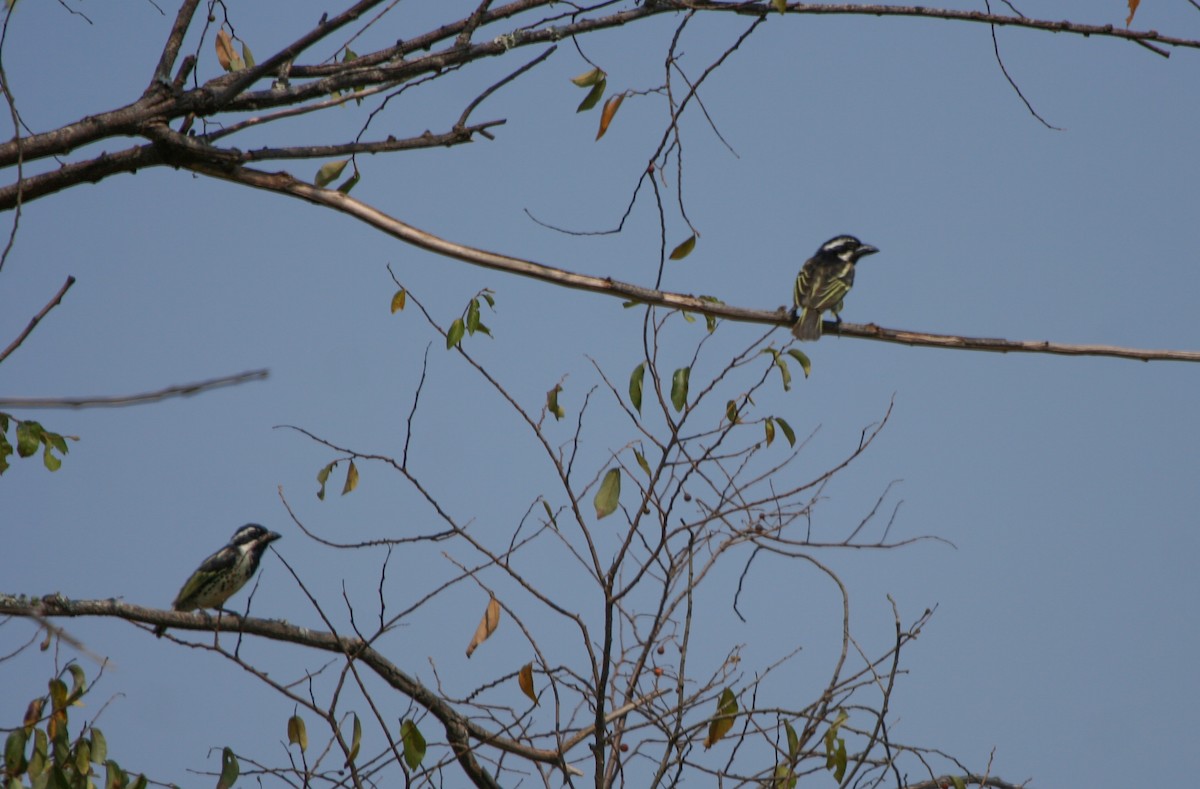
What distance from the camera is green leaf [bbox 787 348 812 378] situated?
531 cm

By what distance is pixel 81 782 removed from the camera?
446 cm

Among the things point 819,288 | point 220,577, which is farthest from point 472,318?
point 220,577

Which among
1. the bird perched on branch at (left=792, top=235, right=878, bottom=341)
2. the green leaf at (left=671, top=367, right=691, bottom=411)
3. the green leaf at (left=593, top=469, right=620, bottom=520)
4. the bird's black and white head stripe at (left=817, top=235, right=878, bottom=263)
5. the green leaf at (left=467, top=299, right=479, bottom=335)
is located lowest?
the green leaf at (left=593, top=469, right=620, bottom=520)

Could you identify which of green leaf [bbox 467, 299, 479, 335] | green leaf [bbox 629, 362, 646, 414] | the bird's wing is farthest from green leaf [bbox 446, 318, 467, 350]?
the bird's wing

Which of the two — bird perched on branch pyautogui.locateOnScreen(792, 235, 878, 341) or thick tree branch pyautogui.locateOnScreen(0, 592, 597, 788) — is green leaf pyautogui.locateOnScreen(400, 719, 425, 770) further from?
bird perched on branch pyautogui.locateOnScreen(792, 235, 878, 341)

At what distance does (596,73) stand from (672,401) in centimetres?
136

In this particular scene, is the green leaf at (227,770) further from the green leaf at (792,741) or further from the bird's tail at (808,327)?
the bird's tail at (808,327)

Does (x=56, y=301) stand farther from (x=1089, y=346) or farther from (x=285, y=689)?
(x=1089, y=346)

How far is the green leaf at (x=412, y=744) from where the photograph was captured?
4348 millimetres

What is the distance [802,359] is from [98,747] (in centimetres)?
336

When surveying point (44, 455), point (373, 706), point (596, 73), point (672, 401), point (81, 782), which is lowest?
point (81, 782)

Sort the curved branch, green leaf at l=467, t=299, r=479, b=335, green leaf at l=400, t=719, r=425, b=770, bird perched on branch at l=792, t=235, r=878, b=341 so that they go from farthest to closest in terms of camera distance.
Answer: bird perched on branch at l=792, t=235, r=878, b=341 < green leaf at l=467, t=299, r=479, b=335 < green leaf at l=400, t=719, r=425, b=770 < the curved branch

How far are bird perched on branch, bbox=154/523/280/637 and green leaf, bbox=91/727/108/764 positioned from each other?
3596mm

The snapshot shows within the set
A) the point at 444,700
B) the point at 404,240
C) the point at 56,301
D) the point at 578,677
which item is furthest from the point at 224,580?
the point at 56,301
